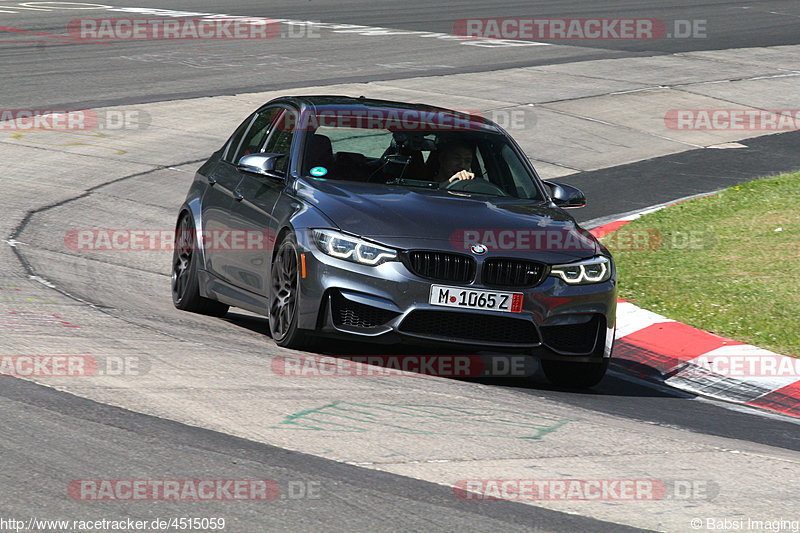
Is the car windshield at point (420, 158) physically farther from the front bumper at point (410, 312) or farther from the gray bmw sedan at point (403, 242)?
the front bumper at point (410, 312)

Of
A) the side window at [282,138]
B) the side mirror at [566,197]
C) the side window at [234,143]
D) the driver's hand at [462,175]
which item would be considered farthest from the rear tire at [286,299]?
the side mirror at [566,197]

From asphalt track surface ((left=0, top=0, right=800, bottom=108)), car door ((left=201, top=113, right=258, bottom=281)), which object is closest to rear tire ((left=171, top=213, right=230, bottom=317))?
car door ((left=201, top=113, right=258, bottom=281))

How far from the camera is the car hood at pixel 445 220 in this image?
7621 millimetres

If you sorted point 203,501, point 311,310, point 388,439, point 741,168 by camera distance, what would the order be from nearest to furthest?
point 203,501, point 388,439, point 311,310, point 741,168

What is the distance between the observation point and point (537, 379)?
8531 mm

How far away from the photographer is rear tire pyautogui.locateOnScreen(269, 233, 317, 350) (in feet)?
25.8

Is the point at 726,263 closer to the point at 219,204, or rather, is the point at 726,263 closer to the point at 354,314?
the point at 219,204

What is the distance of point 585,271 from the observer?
7.91m

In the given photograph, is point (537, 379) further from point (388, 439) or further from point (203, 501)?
point (203, 501)

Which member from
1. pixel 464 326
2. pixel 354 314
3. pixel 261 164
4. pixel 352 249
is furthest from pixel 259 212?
pixel 464 326

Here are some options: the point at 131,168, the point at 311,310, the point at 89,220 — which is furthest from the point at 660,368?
the point at 131,168

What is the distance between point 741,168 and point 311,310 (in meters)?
11.4

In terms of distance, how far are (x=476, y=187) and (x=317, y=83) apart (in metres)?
14.2

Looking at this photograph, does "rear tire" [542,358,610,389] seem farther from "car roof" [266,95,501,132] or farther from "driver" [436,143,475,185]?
"car roof" [266,95,501,132]
